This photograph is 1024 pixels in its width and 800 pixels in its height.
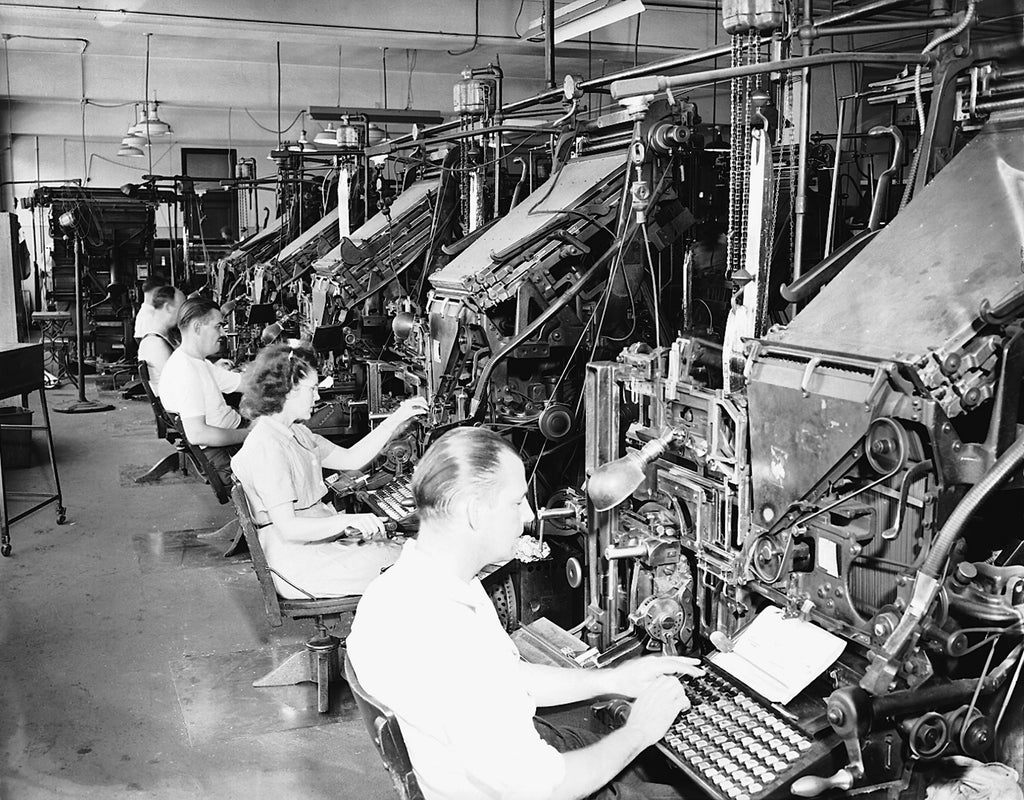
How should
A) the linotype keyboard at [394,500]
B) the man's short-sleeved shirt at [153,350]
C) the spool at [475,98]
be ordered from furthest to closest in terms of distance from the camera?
the man's short-sleeved shirt at [153,350] < the spool at [475,98] < the linotype keyboard at [394,500]

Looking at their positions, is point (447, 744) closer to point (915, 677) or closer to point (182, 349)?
point (915, 677)

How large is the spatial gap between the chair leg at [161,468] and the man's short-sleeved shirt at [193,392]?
1.53 metres

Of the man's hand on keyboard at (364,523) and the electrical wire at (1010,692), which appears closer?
the electrical wire at (1010,692)

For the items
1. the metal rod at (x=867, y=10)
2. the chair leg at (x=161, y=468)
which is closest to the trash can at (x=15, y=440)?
the chair leg at (x=161, y=468)

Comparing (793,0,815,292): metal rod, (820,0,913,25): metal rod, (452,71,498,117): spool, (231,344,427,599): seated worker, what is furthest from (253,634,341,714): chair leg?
(452,71,498,117): spool

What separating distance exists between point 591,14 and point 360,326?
2164 mm

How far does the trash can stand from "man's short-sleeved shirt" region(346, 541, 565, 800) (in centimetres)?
599

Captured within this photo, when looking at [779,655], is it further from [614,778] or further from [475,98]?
[475,98]

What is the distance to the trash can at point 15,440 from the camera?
23.0 ft

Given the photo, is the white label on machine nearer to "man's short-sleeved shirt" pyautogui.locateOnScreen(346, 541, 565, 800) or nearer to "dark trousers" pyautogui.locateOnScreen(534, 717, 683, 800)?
"dark trousers" pyautogui.locateOnScreen(534, 717, 683, 800)

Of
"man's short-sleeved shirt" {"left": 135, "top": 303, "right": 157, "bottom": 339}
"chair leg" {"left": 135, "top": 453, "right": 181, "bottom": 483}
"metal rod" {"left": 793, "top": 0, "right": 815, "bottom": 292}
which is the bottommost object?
"chair leg" {"left": 135, "top": 453, "right": 181, "bottom": 483}

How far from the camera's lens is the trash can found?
7000 mm

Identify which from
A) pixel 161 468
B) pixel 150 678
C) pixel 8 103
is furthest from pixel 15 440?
pixel 8 103

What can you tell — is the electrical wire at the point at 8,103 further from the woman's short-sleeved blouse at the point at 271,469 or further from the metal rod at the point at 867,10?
the metal rod at the point at 867,10
